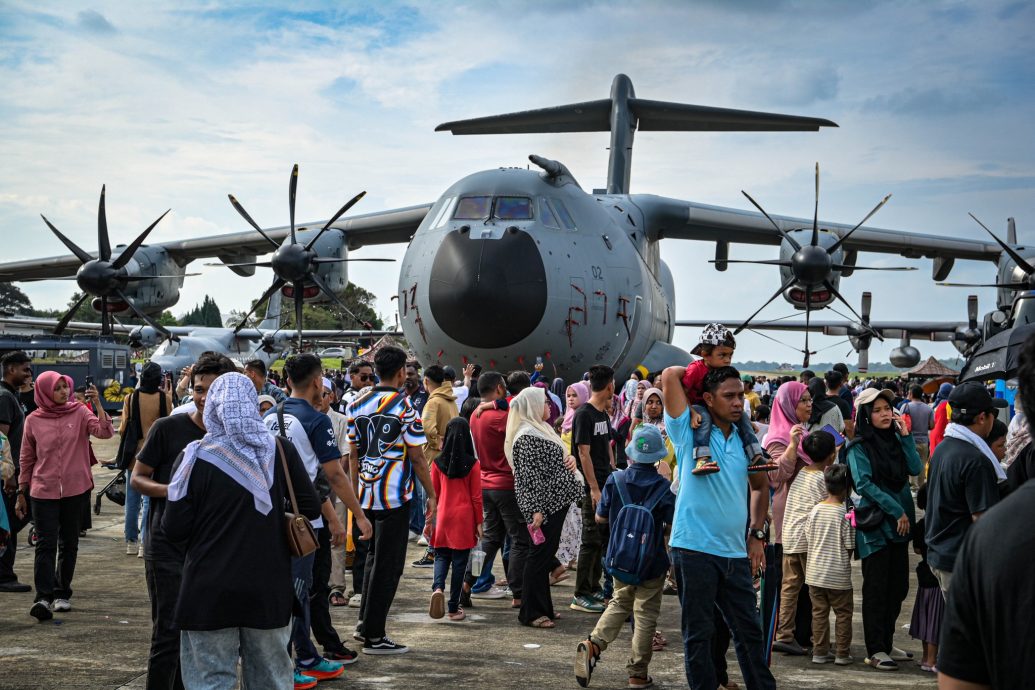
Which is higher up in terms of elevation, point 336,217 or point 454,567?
point 336,217

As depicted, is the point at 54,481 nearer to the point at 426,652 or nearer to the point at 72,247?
the point at 426,652

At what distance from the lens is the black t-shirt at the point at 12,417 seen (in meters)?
7.79

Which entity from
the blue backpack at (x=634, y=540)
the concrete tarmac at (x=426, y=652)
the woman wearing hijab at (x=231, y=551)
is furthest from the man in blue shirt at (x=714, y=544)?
the woman wearing hijab at (x=231, y=551)

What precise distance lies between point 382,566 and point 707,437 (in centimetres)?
236

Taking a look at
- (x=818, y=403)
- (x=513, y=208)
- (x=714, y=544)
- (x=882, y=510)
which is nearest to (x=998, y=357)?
(x=818, y=403)

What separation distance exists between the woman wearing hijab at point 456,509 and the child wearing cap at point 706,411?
2.57 metres

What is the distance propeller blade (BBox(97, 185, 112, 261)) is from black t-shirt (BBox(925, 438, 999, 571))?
1567cm

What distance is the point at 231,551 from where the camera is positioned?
149 inches

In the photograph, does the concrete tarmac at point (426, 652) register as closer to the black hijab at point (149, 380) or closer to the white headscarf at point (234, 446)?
the black hijab at point (149, 380)

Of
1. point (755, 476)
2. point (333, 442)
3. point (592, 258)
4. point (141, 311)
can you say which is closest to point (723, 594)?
point (755, 476)

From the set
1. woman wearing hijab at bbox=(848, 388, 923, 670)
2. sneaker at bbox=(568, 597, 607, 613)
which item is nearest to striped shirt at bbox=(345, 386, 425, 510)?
sneaker at bbox=(568, 597, 607, 613)

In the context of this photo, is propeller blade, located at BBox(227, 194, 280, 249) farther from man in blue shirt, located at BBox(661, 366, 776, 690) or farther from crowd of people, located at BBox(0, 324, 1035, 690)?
man in blue shirt, located at BBox(661, 366, 776, 690)

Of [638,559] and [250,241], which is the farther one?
[250,241]

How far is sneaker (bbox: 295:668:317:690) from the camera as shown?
212 inches
